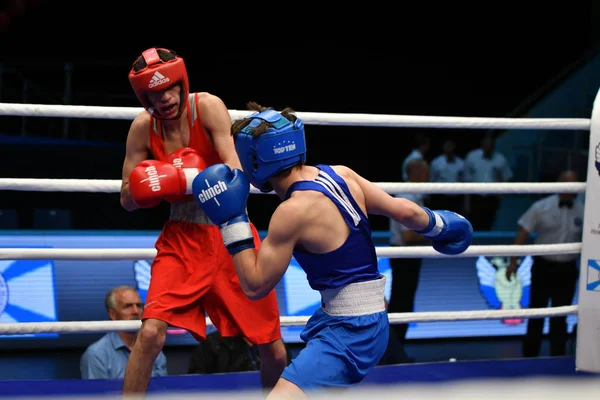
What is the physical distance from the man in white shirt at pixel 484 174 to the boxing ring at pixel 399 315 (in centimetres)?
378

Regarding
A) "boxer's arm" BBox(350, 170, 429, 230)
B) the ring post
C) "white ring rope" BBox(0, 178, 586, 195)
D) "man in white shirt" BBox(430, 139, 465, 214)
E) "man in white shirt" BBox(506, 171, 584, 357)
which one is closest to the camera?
"boxer's arm" BBox(350, 170, 429, 230)

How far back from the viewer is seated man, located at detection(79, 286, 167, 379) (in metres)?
3.22

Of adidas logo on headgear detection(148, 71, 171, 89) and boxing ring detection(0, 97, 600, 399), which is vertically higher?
adidas logo on headgear detection(148, 71, 171, 89)

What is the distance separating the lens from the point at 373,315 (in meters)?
2.13

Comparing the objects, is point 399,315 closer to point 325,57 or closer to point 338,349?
point 338,349

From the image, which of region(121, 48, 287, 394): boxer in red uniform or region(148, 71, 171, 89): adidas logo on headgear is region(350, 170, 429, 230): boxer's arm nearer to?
region(121, 48, 287, 394): boxer in red uniform

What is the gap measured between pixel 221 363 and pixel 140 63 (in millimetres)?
1679

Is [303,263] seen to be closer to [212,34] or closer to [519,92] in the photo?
[212,34]

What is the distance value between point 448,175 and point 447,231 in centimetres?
450

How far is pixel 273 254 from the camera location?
6.52ft

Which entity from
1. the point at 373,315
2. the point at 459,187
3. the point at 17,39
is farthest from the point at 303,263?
the point at 17,39

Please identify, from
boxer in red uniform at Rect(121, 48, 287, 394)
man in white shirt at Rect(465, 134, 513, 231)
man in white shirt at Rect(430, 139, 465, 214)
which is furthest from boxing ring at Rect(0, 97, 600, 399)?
man in white shirt at Rect(465, 134, 513, 231)

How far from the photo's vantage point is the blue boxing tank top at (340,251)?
207cm

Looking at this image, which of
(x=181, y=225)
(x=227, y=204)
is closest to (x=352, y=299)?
(x=227, y=204)
